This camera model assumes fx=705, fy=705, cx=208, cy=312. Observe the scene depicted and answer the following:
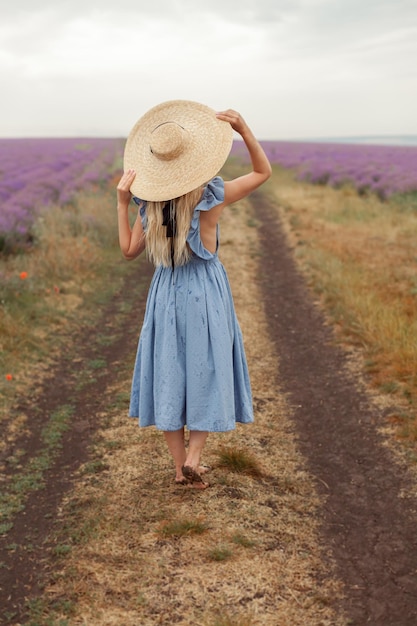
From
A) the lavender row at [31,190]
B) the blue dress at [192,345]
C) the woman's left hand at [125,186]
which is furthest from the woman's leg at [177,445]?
the lavender row at [31,190]

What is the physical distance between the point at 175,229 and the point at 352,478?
218 cm

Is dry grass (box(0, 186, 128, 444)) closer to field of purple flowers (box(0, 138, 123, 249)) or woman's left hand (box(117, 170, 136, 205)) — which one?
field of purple flowers (box(0, 138, 123, 249))

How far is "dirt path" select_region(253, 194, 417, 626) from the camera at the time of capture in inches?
138

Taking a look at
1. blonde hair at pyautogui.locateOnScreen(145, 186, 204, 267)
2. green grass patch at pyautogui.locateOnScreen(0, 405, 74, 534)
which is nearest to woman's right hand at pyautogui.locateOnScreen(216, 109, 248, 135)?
blonde hair at pyautogui.locateOnScreen(145, 186, 204, 267)

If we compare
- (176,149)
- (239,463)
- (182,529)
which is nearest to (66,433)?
(239,463)

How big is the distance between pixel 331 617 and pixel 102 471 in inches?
78.6

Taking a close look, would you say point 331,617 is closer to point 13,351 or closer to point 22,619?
point 22,619

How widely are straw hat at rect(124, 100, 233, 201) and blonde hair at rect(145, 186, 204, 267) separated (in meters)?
0.09

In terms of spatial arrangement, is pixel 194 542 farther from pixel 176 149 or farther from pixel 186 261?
pixel 176 149

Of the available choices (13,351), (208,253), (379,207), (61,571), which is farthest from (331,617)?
(379,207)

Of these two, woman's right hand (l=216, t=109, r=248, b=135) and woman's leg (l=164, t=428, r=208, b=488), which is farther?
woman's leg (l=164, t=428, r=208, b=488)

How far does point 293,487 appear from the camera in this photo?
454cm

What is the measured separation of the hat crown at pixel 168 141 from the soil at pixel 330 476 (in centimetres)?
223

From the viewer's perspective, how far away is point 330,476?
4770mm
